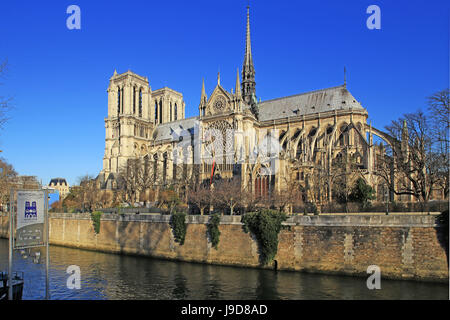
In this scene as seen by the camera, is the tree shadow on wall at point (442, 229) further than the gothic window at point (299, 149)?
No

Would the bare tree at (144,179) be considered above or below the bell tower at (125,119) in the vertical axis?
below

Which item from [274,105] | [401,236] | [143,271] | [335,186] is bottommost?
[143,271]

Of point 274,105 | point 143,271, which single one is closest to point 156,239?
point 143,271

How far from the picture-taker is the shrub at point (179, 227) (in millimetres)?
35844

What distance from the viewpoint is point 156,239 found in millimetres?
38000

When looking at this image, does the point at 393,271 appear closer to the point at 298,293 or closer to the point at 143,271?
the point at 298,293

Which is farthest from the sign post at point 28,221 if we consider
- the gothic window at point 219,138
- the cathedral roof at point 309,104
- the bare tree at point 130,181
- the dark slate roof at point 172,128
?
the dark slate roof at point 172,128

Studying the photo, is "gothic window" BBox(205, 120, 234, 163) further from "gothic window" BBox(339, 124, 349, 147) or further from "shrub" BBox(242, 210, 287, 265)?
"shrub" BBox(242, 210, 287, 265)

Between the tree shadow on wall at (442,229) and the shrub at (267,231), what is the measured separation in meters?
11.0

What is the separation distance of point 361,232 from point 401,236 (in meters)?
2.70

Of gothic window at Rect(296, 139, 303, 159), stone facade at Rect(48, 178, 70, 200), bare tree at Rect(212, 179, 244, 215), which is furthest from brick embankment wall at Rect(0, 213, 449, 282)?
stone facade at Rect(48, 178, 70, 200)

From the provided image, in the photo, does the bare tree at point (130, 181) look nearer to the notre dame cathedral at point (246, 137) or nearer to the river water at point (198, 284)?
the notre dame cathedral at point (246, 137)

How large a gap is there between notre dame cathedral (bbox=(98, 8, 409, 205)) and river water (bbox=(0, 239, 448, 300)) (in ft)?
58.6
